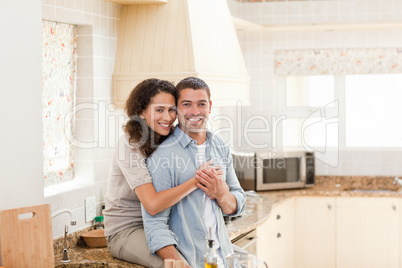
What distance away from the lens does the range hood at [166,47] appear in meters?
3.55

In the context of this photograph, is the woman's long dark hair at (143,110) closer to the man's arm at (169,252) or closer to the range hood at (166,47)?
the man's arm at (169,252)

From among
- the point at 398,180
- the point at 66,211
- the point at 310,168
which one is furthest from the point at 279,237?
the point at 66,211

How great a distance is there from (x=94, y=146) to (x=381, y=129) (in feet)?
10.4

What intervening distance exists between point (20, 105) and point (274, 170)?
311 cm

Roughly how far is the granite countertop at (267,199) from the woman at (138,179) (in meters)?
0.12

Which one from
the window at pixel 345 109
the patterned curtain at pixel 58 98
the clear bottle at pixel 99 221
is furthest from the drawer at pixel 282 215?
the patterned curtain at pixel 58 98

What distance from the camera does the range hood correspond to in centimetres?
355

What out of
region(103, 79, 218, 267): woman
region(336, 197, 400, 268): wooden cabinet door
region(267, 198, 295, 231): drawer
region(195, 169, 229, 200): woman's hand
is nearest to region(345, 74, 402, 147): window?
region(336, 197, 400, 268): wooden cabinet door

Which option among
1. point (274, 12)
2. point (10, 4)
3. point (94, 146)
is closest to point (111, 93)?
point (94, 146)

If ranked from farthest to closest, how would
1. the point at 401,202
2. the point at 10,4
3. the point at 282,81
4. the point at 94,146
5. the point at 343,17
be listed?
the point at 282,81 → the point at 343,17 → the point at 401,202 → the point at 94,146 → the point at 10,4

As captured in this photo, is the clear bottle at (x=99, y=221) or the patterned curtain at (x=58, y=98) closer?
the patterned curtain at (x=58, y=98)

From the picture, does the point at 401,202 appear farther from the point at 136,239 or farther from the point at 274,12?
the point at 136,239

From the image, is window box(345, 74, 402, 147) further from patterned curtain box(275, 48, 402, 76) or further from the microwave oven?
the microwave oven

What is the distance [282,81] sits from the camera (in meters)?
5.70
